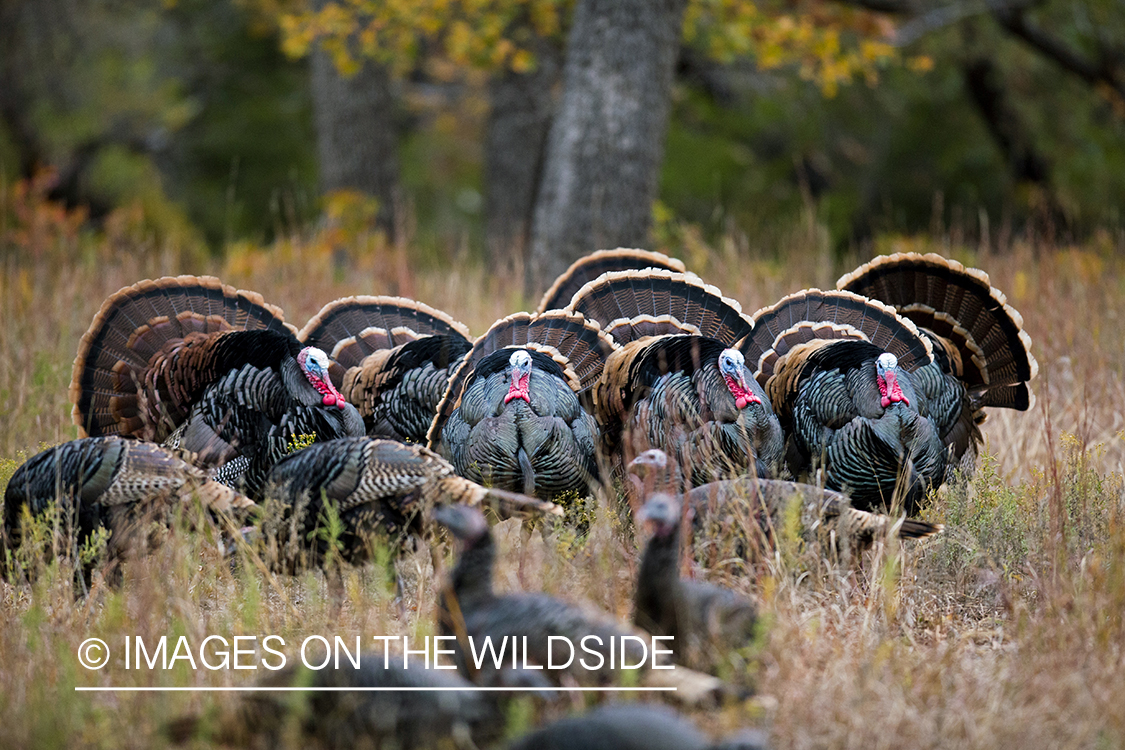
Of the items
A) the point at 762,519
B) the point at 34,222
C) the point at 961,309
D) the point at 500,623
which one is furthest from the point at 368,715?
the point at 34,222

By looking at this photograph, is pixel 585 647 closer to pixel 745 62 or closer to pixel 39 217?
pixel 39 217

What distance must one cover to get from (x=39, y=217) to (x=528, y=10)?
4.70m

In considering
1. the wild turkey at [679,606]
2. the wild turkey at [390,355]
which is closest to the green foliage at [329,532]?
the wild turkey at [679,606]

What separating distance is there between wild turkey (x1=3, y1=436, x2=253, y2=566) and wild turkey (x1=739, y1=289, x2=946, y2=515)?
217cm

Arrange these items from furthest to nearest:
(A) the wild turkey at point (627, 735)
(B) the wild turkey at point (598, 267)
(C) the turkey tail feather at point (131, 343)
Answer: (B) the wild turkey at point (598, 267) < (C) the turkey tail feather at point (131, 343) < (A) the wild turkey at point (627, 735)

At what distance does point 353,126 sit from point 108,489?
7778 mm

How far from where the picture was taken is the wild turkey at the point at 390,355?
15.6 ft

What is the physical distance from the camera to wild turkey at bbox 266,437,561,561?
11.2 feet

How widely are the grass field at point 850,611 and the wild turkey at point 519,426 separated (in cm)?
30

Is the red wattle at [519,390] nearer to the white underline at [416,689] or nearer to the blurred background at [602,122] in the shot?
the white underline at [416,689]

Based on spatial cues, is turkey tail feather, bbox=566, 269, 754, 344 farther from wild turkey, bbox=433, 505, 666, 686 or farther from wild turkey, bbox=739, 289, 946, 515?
wild turkey, bbox=433, 505, 666, 686

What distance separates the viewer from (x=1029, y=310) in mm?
6309

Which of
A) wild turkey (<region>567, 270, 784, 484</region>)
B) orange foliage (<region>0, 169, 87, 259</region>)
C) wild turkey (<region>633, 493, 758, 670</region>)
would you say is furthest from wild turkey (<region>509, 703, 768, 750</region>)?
orange foliage (<region>0, 169, 87, 259</region>)

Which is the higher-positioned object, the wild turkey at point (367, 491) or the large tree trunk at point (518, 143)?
the large tree trunk at point (518, 143)
